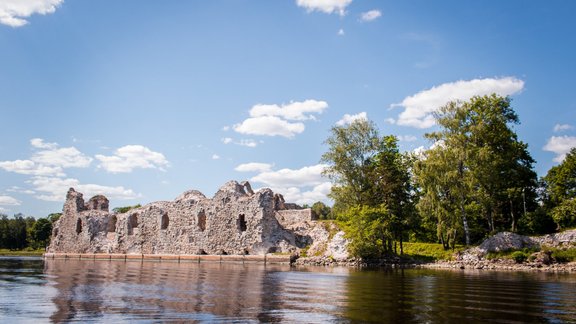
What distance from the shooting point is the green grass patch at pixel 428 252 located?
41.9 meters

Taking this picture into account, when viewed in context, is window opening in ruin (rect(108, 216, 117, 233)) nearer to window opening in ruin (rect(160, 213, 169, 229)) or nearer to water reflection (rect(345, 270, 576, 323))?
window opening in ruin (rect(160, 213, 169, 229))

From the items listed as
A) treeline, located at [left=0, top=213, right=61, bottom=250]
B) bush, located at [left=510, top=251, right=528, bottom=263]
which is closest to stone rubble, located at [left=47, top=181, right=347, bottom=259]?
bush, located at [left=510, top=251, right=528, bottom=263]

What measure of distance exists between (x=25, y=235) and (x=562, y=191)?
109192 millimetres

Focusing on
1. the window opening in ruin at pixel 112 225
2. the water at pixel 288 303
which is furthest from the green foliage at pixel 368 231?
the window opening in ruin at pixel 112 225

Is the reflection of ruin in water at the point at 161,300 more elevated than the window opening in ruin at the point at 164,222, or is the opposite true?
the window opening in ruin at the point at 164,222

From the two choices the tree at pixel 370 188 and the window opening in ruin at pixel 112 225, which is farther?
the window opening in ruin at pixel 112 225

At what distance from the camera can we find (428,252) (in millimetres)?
44188

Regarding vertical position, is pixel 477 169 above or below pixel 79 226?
above

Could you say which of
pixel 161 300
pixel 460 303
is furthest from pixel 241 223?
pixel 460 303

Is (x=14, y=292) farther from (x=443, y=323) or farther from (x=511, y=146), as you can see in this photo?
(x=511, y=146)

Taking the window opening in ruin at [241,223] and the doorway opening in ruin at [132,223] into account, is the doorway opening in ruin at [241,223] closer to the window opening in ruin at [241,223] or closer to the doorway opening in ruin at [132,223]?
the window opening in ruin at [241,223]

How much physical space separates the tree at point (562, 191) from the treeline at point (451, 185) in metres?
0.08

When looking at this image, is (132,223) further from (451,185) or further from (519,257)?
(519,257)

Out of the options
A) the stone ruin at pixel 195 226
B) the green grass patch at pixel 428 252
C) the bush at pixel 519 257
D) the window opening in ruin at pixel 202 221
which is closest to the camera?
the bush at pixel 519 257
